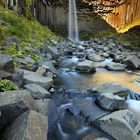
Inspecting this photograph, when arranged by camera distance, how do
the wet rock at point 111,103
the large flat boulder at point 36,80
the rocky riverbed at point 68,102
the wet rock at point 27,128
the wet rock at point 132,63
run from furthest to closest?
the wet rock at point 132,63 → the large flat boulder at point 36,80 → the wet rock at point 111,103 → the rocky riverbed at point 68,102 → the wet rock at point 27,128

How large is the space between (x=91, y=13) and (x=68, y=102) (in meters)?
13.6

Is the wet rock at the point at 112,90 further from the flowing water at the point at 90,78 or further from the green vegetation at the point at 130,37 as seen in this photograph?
the green vegetation at the point at 130,37

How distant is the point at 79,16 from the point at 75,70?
10.4 metres

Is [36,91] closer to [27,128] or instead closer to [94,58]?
[27,128]

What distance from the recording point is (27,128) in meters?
2.75

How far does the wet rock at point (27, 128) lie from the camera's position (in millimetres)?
2691

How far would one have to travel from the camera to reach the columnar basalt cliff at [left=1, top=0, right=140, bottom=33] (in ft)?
50.6

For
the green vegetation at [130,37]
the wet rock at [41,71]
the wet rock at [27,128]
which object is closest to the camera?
the wet rock at [27,128]

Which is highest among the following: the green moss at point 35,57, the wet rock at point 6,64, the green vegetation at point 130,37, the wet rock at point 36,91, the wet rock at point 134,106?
the wet rock at point 6,64

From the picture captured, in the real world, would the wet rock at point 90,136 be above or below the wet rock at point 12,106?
below

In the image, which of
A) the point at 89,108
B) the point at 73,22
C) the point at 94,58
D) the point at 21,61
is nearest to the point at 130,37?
the point at 73,22

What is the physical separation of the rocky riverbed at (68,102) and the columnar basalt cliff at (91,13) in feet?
24.1

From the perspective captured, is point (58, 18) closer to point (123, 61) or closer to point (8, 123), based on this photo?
point (123, 61)

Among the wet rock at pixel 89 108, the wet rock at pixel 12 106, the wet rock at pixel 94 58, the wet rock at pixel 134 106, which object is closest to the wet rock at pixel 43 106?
the wet rock at pixel 12 106
